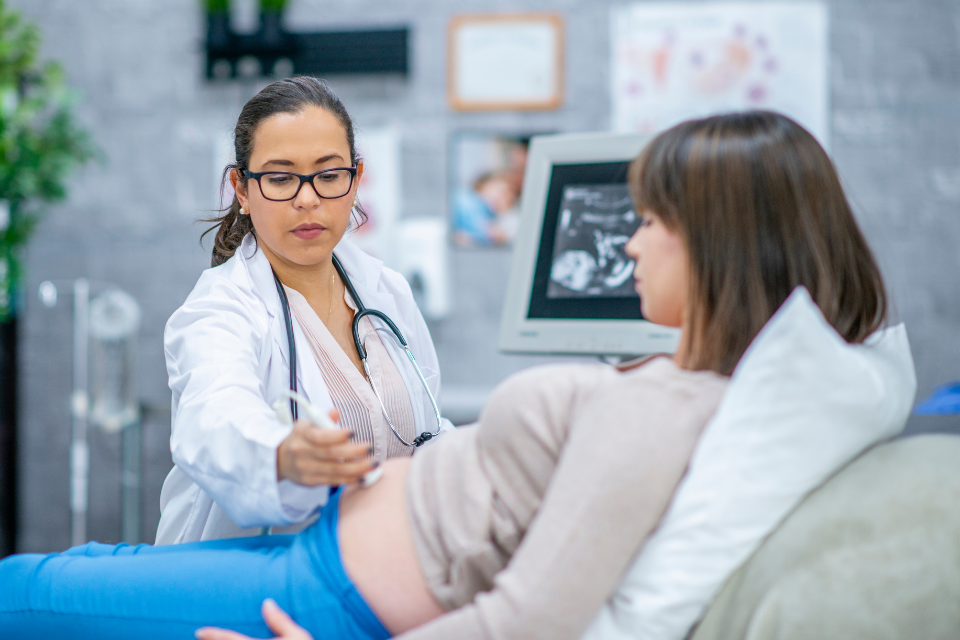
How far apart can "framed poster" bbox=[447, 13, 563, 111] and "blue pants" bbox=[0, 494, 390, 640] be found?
73.3 inches

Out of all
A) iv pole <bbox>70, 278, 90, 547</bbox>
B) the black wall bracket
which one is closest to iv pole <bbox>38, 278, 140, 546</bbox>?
iv pole <bbox>70, 278, 90, 547</bbox>

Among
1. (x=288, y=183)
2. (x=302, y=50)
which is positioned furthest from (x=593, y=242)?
(x=302, y=50)

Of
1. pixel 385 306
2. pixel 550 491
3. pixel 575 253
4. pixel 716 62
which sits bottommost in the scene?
pixel 550 491

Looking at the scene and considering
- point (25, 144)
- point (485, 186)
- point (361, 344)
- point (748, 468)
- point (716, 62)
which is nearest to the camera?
point (748, 468)

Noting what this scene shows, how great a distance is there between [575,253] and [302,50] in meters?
1.52

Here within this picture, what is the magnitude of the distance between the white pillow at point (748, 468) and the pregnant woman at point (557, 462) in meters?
0.03

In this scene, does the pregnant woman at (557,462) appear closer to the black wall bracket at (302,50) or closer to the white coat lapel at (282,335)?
the white coat lapel at (282,335)

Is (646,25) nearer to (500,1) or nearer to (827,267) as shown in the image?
(500,1)

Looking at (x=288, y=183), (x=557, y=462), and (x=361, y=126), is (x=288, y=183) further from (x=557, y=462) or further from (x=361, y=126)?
(x=361, y=126)

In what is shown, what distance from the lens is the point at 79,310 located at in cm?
225

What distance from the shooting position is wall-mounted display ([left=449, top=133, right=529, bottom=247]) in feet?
8.14

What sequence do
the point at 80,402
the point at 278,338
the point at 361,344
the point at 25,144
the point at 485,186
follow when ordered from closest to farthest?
the point at 278,338 → the point at 361,344 → the point at 25,144 → the point at 80,402 → the point at 485,186

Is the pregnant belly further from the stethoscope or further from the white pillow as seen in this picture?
the stethoscope

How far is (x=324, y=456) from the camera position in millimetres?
761
